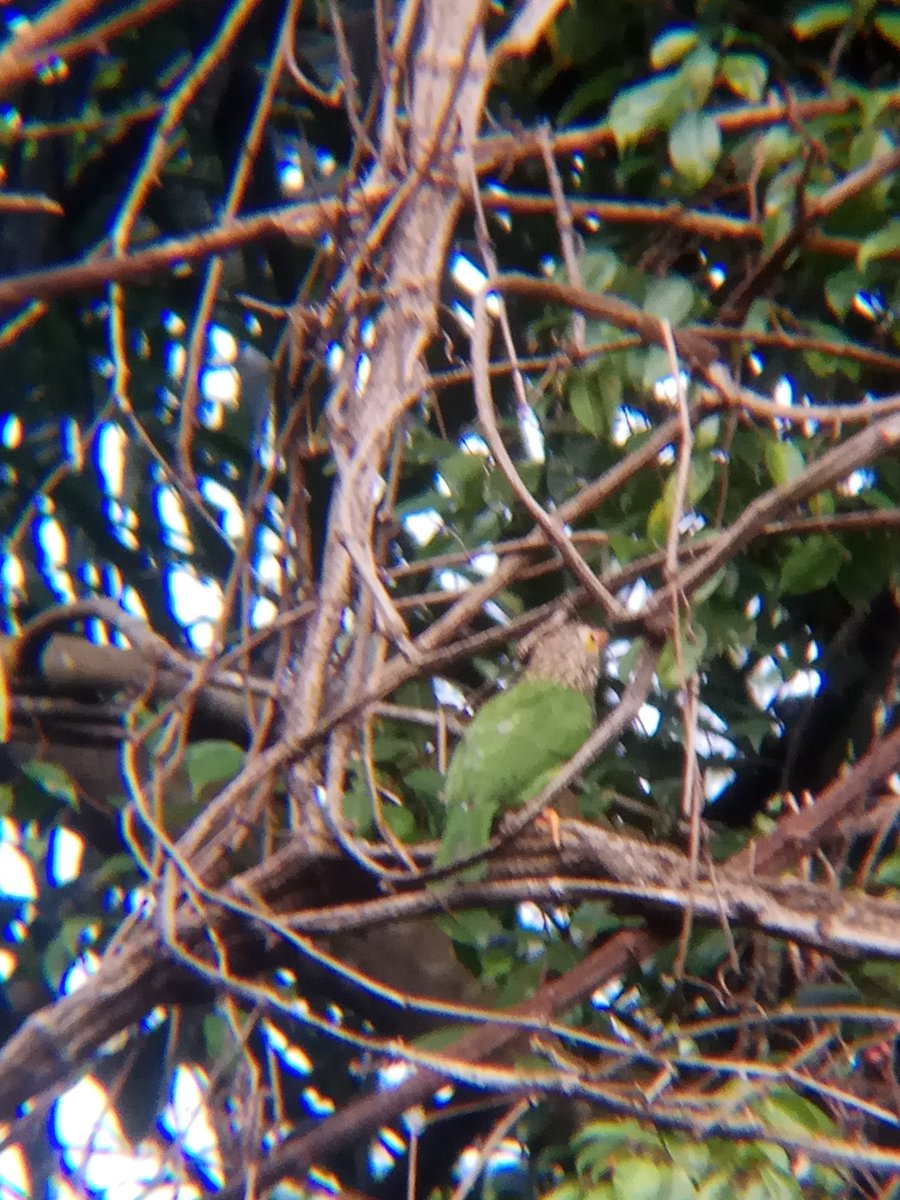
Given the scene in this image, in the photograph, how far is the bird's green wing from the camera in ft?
4.81

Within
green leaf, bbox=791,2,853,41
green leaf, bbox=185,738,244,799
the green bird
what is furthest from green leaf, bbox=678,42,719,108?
green leaf, bbox=185,738,244,799

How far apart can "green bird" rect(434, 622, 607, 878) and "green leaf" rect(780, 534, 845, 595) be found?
33 centimetres

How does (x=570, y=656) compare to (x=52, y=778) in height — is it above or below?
below

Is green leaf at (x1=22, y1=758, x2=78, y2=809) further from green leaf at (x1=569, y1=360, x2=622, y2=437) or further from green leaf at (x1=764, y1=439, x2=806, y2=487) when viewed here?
green leaf at (x1=764, y1=439, x2=806, y2=487)

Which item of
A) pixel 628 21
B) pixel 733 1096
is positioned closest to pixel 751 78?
pixel 628 21

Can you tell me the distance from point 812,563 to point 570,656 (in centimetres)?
43

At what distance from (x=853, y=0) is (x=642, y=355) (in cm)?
55

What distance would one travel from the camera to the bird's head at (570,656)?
181 centimetres

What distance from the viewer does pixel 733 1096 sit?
123 centimetres

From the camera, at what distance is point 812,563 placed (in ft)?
5.16

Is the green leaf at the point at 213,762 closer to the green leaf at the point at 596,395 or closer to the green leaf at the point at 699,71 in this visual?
the green leaf at the point at 596,395

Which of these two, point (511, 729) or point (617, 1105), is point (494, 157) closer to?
point (511, 729)

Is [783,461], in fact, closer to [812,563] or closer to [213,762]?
[812,563]

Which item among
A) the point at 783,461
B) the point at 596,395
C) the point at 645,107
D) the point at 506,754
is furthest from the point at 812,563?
the point at 645,107
